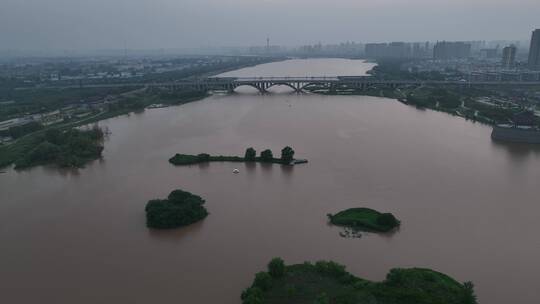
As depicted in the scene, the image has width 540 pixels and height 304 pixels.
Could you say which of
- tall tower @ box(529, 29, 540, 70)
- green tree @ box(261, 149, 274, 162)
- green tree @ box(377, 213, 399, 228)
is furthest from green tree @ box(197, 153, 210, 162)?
tall tower @ box(529, 29, 540, 70)

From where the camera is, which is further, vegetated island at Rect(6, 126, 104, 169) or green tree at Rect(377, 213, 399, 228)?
vegetated island at Rect(6, 126, 104, 169)

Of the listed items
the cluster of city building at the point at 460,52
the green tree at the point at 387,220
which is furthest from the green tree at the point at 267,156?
the cluster of city building at the point at 460,52

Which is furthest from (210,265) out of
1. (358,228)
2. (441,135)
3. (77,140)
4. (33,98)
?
(33,98)

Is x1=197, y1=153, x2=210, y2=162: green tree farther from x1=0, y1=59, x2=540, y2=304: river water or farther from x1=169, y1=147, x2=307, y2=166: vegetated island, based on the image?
x1=0, y1=59, x2=540, y2=304: river water

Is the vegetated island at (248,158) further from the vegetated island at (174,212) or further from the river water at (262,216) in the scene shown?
the vegetated island at (174,212)

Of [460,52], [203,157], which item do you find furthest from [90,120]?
[460,52]
